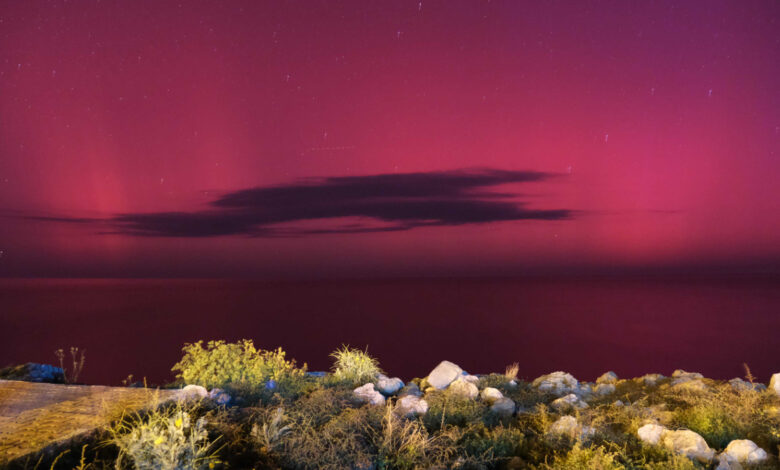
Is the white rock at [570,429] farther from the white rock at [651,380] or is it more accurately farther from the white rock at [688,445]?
the white rock at [651,380]

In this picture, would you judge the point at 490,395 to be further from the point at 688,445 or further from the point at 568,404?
the point at 688,445

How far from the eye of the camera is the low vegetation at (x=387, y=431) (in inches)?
171

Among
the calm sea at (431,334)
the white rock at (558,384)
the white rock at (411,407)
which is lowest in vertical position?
the calm sea at (431,334)

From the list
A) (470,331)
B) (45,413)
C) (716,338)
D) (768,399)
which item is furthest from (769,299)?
(45,413)

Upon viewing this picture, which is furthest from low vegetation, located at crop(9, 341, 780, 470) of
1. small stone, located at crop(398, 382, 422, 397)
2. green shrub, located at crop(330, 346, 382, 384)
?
green shrub, located at crop(330, 346, 382, 384)

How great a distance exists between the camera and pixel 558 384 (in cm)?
904

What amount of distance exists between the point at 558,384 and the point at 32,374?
412 inches

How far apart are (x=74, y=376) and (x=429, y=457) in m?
7.39

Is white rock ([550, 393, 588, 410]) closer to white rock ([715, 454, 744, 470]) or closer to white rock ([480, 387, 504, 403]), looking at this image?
white rock ([480, 387, 504, 403])

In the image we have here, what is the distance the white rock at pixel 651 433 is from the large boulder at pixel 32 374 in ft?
32.5

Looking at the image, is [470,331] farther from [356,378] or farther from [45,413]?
[45,413]

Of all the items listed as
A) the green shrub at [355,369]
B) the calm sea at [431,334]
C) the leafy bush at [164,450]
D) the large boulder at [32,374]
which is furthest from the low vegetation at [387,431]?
the calm sea at [431,334]

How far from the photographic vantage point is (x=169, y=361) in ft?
86.7

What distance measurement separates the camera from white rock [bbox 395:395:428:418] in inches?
237
